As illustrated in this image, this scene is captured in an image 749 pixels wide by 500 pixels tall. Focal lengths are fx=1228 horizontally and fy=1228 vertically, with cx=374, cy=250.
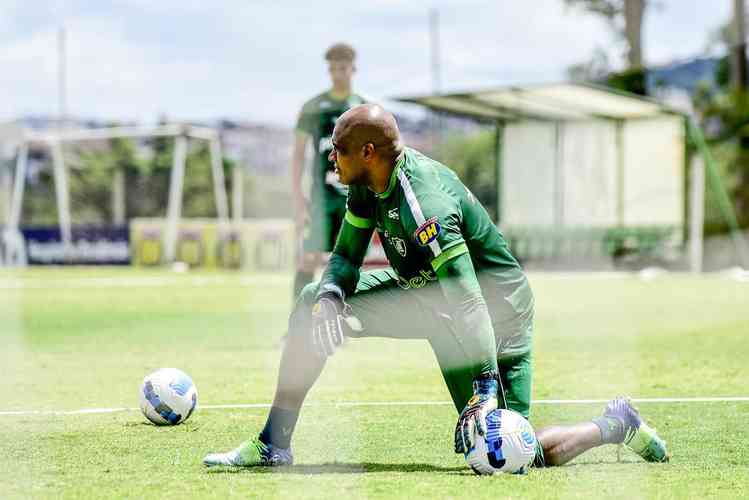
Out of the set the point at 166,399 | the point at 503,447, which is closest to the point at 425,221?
the point at 503,447

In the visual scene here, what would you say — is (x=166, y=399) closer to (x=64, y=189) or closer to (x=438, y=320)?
(x=438, y=320)

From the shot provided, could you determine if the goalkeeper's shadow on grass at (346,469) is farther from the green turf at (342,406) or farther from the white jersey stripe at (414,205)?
the white jersey stripe at (414,205)

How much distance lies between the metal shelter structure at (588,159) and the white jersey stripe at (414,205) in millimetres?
23681

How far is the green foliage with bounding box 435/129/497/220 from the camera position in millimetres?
38062

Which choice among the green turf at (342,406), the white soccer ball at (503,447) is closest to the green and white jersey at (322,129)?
the green turf at (342,406)

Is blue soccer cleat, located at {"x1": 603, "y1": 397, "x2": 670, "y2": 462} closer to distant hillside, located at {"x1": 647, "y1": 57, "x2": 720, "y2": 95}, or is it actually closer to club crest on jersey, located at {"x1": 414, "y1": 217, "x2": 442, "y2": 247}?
club crest on jersey, located at {"x1": 414, "y1": 217, "x2": 442, "y2": 247}

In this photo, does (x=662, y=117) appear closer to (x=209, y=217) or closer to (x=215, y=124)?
(x=215, y=124)

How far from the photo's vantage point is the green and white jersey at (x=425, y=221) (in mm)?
4742

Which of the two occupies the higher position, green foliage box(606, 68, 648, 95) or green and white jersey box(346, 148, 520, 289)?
green and white jersey box(346, 148, 520, 289)

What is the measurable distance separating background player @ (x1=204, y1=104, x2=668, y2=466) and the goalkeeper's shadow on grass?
0.08 m

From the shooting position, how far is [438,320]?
5258 millimetres

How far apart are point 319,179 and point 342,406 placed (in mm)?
3857

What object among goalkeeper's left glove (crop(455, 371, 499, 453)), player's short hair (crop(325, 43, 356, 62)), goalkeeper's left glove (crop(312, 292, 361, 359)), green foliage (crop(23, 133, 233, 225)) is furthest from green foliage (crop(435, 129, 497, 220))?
goalkeeper's left glove (crop(455, 371, 499, 453))

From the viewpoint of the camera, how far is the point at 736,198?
32562mm
